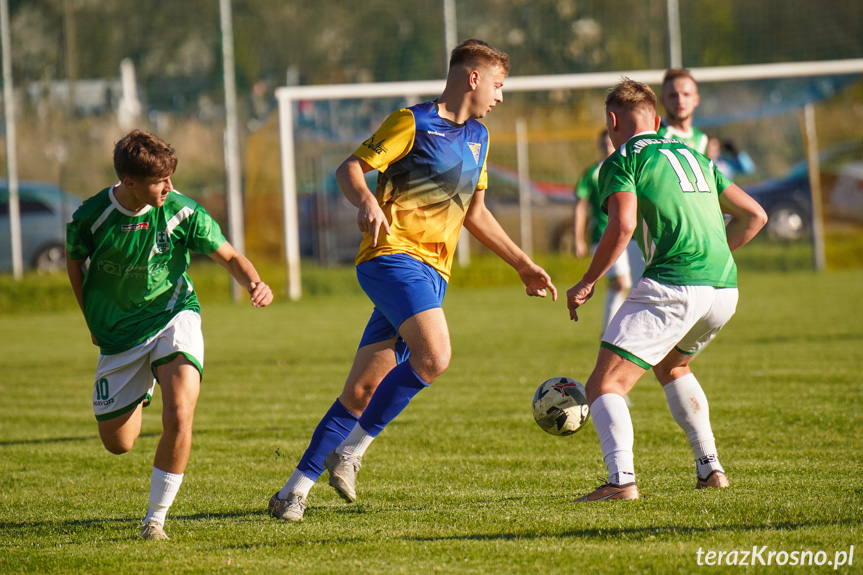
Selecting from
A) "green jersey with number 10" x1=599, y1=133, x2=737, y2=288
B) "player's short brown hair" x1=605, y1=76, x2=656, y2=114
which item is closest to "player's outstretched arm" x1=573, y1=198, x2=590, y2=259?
"player's short brown hair" x1=605, y1=76, x2=656, y2=114

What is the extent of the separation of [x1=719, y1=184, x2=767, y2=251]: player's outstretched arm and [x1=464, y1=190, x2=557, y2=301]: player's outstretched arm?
881 mm

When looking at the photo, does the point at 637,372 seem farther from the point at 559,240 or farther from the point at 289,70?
the point at 289,70

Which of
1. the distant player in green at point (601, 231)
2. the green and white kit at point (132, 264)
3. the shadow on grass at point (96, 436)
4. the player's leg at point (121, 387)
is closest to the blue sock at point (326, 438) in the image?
the green and white kit at point (132, 264)

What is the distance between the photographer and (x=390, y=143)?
441 cm

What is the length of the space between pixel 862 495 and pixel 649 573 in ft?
4.87

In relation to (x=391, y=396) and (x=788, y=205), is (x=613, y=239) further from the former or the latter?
(x=788, y=205)

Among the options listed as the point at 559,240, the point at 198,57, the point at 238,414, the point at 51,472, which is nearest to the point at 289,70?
the point at 198,57

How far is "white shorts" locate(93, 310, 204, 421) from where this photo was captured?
14.3 ft

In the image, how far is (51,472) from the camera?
5.75 meters

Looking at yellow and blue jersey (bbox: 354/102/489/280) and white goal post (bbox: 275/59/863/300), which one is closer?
yellow and blue jersey (bbox: 354/102/489/280)

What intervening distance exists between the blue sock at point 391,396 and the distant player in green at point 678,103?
2.75m

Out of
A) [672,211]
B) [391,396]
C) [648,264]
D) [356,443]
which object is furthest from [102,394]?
[672,211]

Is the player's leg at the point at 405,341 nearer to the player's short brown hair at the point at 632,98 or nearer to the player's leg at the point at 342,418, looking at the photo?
the player's leg at the point at 342,418

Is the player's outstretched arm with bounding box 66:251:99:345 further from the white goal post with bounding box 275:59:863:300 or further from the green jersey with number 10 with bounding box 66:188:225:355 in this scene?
the white goal post with bounding box 275:59:863:300
